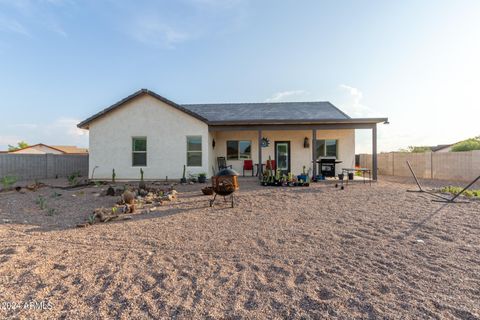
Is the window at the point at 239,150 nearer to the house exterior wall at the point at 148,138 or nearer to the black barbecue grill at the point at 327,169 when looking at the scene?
the house exterior wall at the point at 148,138

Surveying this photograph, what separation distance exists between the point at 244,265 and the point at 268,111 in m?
12.0

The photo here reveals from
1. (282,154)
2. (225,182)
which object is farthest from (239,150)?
(225,182)

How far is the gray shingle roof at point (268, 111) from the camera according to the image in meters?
12.2

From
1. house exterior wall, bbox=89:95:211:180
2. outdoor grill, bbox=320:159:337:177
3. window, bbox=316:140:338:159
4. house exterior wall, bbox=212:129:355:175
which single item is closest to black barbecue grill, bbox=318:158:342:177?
outdoor grill, bbox=320:159:337:177

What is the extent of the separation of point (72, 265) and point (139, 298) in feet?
4.50

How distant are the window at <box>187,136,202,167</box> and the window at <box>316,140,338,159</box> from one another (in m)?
6.94

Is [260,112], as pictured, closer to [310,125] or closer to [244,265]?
[310,125]

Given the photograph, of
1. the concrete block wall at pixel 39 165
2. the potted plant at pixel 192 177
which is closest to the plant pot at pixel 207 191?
the potted plant at pixel 192 177

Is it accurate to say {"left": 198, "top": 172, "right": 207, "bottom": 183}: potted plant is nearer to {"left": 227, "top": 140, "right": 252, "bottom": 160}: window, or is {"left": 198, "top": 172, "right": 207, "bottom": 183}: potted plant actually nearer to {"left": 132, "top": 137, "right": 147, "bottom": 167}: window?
{"left": 132, "top": 137, "right": 147, "bottom": 167}: window

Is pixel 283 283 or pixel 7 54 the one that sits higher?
pixel 7 54

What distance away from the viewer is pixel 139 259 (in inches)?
129

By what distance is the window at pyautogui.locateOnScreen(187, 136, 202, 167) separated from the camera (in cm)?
1156

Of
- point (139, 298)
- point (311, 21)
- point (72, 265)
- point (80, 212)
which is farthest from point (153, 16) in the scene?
point (139, 298)

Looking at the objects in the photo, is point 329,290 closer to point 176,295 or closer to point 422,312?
point 422,312
